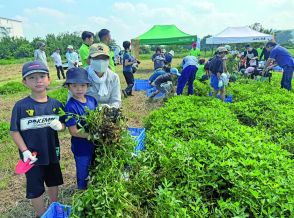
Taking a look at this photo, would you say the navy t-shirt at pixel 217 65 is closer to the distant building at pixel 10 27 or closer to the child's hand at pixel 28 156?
the child's hand at pixel 28 156

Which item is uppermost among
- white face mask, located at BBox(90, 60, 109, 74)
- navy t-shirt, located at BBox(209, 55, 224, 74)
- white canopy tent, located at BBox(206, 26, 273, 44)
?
white canopy tent, located at BBox(206, 26, 273, 44)

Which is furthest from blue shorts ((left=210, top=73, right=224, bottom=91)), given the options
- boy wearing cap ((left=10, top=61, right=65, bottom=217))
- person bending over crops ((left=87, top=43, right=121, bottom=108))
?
boy wearing cap ((left=10, top=61, right=65, bottom=217))

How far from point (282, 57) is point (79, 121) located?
24.6 feet

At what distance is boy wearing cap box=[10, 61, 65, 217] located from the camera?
272cm

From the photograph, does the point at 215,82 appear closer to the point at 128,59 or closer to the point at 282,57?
the point at 282,57

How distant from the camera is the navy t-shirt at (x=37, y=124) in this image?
273cm

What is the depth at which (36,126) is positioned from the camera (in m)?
2.81

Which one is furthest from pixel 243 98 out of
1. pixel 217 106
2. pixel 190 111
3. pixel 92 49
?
pixel 92 49

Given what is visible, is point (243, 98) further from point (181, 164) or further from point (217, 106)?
point (181, 164)

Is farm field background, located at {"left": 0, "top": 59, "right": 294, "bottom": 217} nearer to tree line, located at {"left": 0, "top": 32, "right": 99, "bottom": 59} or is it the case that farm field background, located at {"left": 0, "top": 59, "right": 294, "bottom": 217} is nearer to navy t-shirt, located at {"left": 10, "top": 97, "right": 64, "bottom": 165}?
navy t-shirt, located at {"left": 10, "top": 97, "right": 64, "bottom": 165}

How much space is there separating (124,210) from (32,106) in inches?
56.2

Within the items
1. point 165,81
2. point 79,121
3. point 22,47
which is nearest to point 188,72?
point 165,81

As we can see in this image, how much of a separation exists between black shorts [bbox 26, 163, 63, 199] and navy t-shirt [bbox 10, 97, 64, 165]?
0.45 feet

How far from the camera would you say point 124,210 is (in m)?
2.28
